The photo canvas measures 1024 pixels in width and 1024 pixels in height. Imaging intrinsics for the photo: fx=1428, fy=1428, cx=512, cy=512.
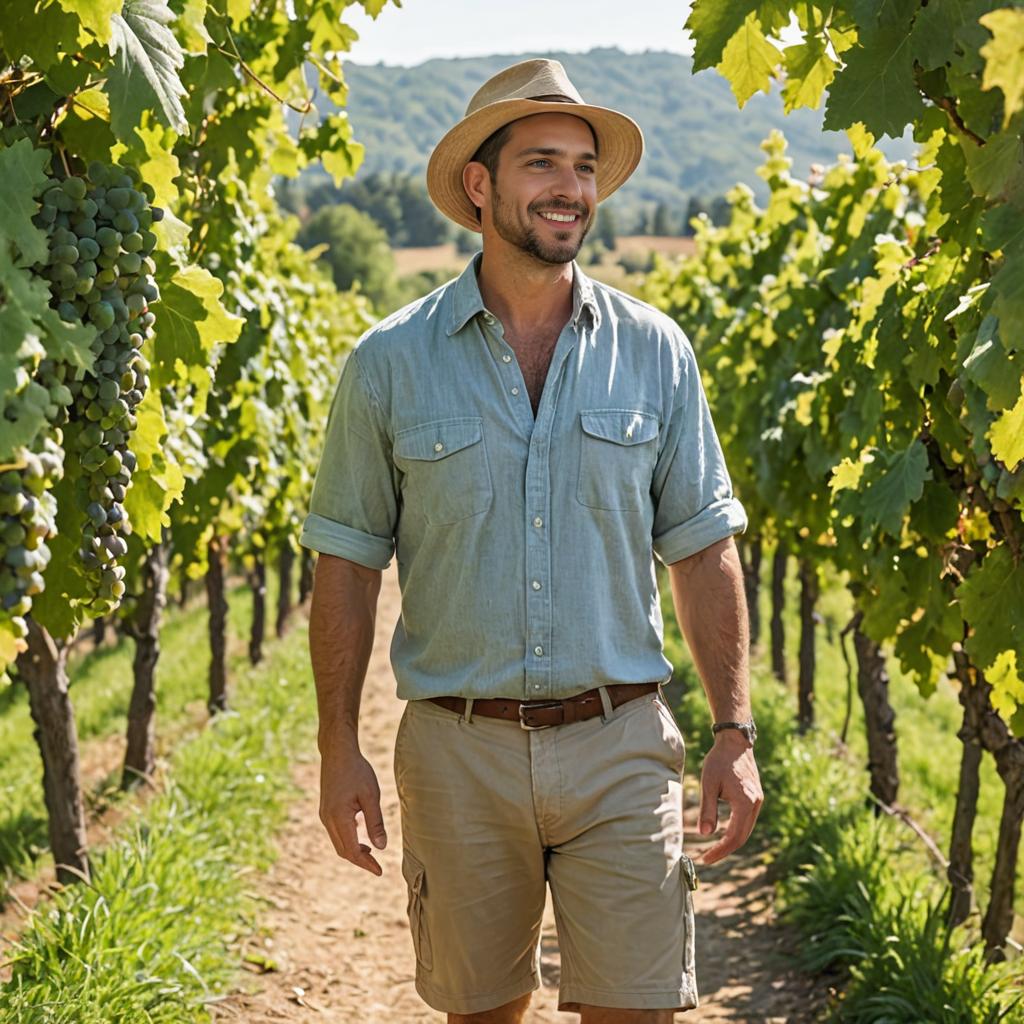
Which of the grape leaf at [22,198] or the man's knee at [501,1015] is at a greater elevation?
the grape leaf at [22,198]

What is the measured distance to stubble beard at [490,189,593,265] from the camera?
3098 millimetres

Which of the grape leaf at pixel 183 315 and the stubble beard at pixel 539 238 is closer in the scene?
the grape leaf at pixel 183 315

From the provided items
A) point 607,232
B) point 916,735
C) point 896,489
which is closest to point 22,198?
point 896,489

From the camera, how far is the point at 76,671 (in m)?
14.0

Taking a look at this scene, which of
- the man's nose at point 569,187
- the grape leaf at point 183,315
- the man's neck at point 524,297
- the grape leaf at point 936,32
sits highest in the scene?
the grape leaf at point 936,32

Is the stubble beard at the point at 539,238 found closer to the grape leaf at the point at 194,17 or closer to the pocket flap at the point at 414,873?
the grape leaf at the point at 194,17

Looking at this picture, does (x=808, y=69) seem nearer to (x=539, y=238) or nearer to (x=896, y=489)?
(x=539, y=238)

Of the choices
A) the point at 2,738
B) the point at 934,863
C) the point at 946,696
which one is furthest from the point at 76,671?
the point at 934,863

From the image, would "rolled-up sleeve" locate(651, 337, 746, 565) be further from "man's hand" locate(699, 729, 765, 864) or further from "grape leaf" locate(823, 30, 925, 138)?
"grape leaf" locate(823, 30, 925, 138)

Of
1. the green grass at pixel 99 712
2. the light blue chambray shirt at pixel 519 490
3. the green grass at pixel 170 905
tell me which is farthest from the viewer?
the green grass at pixel 99 712

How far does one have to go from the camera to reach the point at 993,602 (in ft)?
11.0

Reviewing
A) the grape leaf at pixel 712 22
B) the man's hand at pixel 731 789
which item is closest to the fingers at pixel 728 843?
the man's hand at pixel 731 789

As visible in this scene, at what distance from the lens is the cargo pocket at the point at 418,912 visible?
3.10 metres

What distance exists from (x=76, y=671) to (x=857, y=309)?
35.0ft
